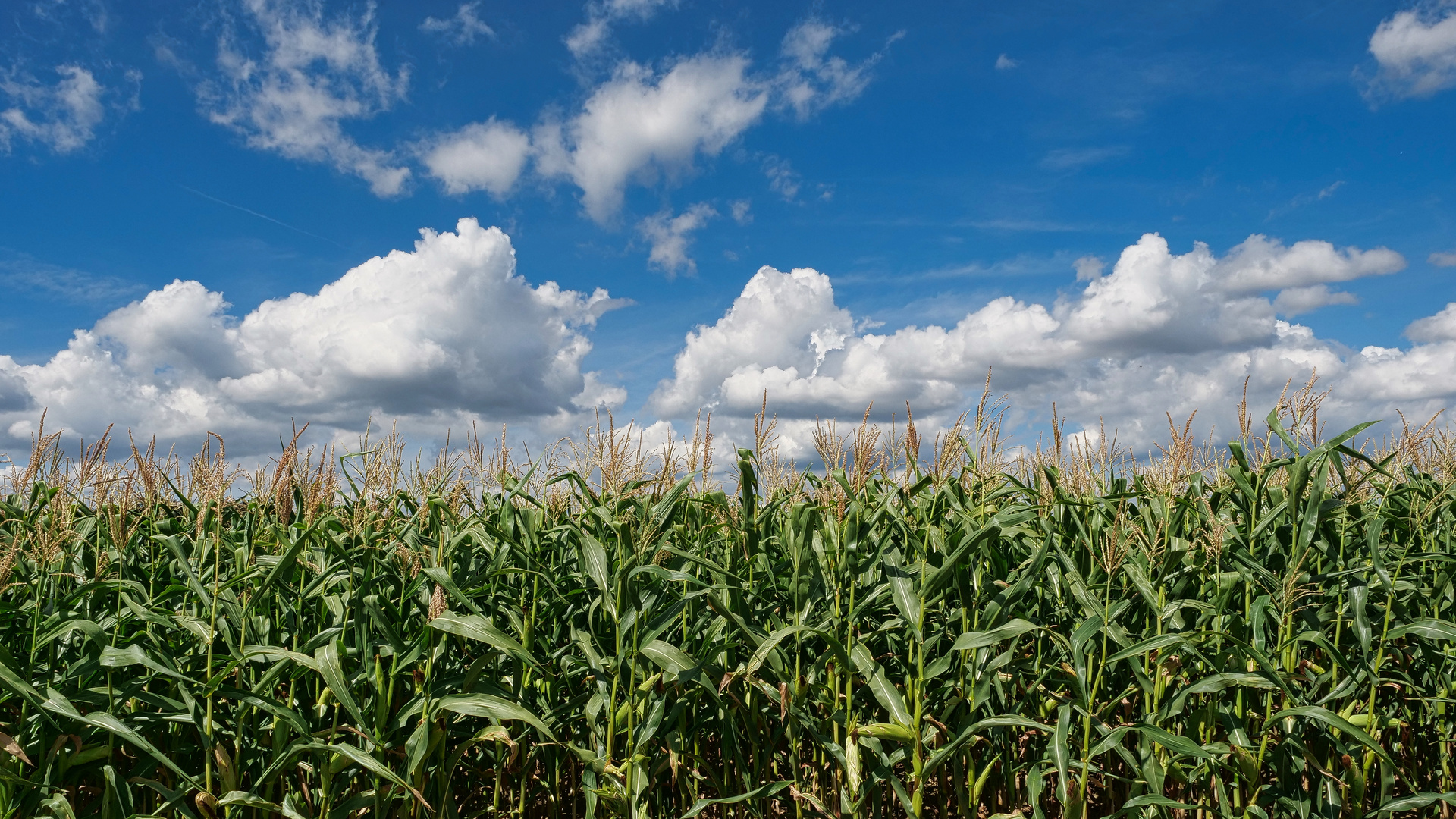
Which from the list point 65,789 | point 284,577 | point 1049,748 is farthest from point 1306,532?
point 65,789

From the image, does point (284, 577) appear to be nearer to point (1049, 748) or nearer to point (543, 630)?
point (543, 630)

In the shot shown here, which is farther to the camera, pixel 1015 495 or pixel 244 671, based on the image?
pixel 1015 495

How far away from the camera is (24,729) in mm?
3365

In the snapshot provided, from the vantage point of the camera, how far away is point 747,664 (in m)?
3.69

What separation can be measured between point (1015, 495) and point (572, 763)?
9.89 ft

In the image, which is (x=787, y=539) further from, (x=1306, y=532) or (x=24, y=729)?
(x=24, y=729)

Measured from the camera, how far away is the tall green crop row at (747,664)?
11.2ft

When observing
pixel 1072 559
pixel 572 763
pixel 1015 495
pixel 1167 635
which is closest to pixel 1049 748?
pixel 1167 635

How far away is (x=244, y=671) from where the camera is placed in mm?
3578

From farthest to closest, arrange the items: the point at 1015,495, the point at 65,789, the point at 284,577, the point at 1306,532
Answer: the point at 1015,495
the point at 284,577
the point at 1306,532
the point at 65,789

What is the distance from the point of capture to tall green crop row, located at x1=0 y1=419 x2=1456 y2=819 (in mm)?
3420

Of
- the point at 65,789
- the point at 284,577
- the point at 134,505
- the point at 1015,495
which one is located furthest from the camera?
the point at 134,505

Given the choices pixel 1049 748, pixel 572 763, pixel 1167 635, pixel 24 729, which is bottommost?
pixel 572 763

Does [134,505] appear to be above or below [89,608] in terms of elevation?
above
